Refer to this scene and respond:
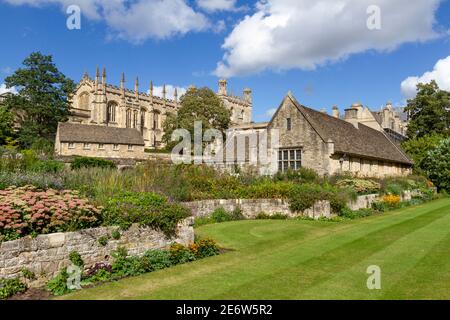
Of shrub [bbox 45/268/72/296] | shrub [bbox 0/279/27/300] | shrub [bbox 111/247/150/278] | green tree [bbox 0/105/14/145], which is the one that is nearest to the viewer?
shrub [bbox 0/279/27/300]

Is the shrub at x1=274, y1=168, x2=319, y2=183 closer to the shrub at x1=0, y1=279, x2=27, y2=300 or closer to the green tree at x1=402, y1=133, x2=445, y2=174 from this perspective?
the shrub at x1=0, y1=279, x2=27, y2=300

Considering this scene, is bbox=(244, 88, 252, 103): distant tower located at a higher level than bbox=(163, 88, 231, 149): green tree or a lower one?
higher

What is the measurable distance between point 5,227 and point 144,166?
9839mm

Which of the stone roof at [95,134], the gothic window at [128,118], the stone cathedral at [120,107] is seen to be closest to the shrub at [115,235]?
the stone roof at [95,134]

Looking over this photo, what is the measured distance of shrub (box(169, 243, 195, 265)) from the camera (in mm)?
9219

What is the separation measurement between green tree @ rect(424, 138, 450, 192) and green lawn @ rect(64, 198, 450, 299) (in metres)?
26.6

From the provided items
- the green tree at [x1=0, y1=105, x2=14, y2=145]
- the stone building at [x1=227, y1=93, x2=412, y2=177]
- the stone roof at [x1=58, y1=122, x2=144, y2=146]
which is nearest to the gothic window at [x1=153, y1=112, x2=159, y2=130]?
the stone roof at [x1=58, y1=122, x2=144, y2=146]

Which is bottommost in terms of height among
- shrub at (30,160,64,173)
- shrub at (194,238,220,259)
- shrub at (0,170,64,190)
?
shrub at (194,238,220,259)

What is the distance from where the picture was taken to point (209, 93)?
54.0 metres

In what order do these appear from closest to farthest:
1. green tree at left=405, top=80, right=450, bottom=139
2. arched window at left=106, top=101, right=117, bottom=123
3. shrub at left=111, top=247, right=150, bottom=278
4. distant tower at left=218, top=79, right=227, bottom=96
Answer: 1. shrub at left=111, top=247, right=150, bottom=278
2. green tree at left=405, top=80, right=450, bottom=139
3. arched window at left=106, top=101, right=117, bottom=123
4. distant tower at left=218, top=79, right=227, bottom=96

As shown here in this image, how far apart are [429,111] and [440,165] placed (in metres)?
15.6

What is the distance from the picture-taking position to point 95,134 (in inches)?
1861

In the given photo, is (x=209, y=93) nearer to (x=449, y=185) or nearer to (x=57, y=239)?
(x=449, y=185)
